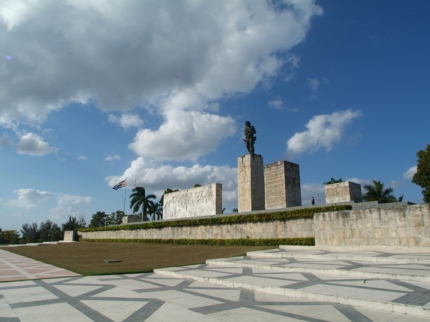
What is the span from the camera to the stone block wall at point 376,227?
887 centimetres

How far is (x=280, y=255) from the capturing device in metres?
9.05

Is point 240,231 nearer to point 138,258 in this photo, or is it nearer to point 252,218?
point 252,218

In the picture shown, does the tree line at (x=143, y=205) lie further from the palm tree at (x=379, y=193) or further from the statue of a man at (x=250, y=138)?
the statue of a man at (x=250, y=138)

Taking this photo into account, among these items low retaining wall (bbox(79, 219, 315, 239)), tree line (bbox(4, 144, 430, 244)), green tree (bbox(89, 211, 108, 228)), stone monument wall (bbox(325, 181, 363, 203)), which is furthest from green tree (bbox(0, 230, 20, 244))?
stone monument wall (bbox(325, 181, 363, 203))

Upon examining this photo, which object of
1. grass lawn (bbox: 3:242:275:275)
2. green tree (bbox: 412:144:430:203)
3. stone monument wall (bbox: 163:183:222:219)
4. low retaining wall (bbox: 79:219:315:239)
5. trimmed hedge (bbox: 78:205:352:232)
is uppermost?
green tree (bbox: 412:144:430:203)

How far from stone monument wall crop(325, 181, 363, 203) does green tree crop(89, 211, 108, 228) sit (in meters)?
46.9

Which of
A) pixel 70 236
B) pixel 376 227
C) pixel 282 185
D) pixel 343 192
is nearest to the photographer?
pixel 376 227

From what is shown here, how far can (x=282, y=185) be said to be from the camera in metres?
16.3

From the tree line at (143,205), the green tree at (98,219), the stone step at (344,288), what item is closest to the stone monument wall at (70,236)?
the tree line at (143,205)

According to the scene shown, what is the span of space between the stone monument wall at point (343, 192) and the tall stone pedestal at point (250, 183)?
11.9 feet

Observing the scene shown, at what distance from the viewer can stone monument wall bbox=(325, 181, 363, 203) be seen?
15531mm

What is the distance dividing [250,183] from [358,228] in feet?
22.7

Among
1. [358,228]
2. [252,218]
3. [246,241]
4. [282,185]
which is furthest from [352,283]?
[282,185]

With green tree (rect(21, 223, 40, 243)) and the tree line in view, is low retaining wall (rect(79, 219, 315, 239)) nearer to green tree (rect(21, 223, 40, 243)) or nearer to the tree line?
the tree line
